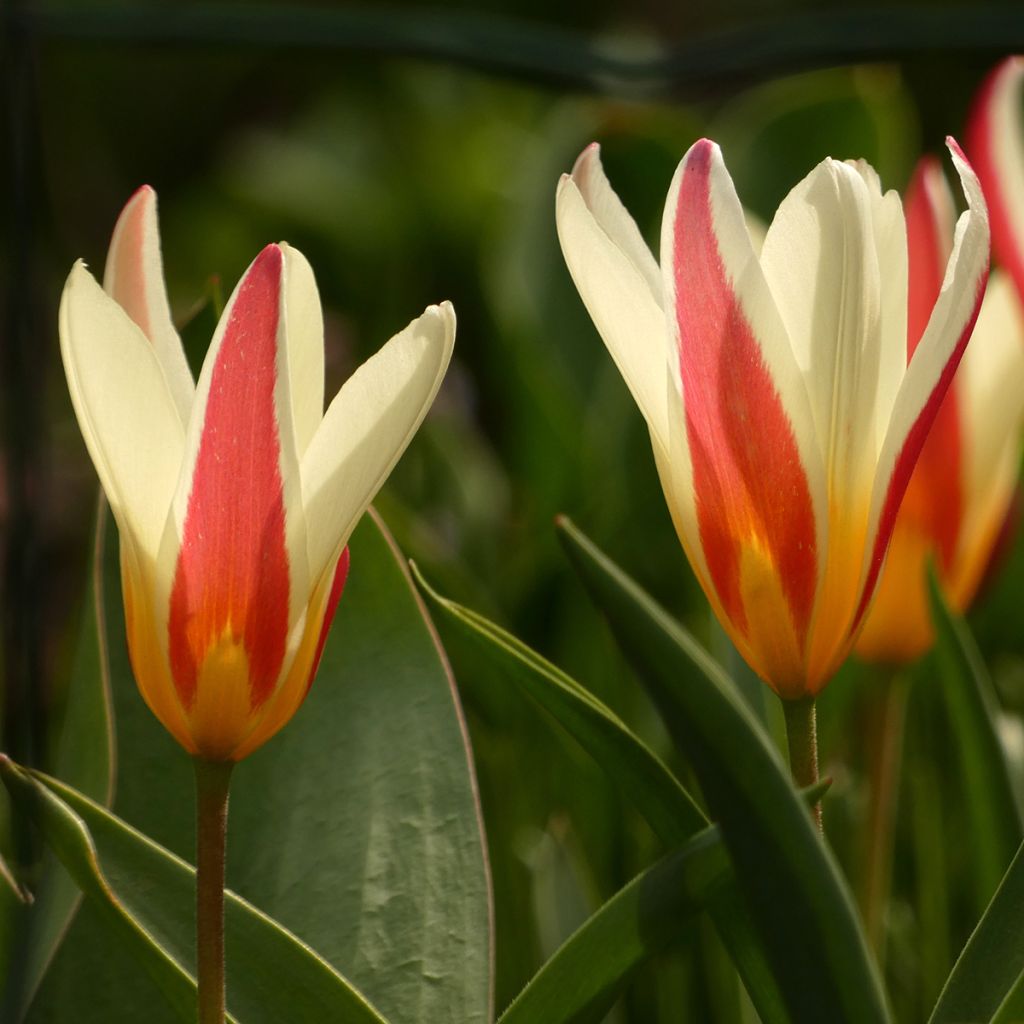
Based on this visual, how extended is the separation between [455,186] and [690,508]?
1.23 metres

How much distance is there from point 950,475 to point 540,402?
41 centimetres

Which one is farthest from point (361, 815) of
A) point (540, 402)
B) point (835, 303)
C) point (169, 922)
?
point (540, 402)

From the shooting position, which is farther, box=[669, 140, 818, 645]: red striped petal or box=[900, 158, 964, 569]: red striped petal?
box=[900, 158, 964, 569]: red striped petal

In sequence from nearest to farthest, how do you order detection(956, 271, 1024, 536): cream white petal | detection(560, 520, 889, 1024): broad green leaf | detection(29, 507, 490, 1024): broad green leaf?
detection(560, 520, 889, 1024): broad green leaf < detection(29, 507, 490, 1024): broad green leaf < detection(956, 271, 1024, 536): cream white petal

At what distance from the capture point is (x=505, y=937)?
Answer: 1.64ft

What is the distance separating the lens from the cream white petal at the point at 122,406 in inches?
10.7

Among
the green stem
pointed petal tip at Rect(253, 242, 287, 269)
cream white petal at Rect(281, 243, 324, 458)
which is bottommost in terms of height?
the green stem

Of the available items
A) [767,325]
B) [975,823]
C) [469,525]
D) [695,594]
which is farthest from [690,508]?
[469,525]

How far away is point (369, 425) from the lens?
27 cm

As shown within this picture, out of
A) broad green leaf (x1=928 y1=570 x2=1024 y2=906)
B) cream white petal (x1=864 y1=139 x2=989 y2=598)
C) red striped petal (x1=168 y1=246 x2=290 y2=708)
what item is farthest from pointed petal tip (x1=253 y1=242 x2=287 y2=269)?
broad green leaf (x1=928 y1=570 x2=1024 y2=906)

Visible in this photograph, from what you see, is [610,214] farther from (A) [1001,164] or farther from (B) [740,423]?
(A) [1001,164]

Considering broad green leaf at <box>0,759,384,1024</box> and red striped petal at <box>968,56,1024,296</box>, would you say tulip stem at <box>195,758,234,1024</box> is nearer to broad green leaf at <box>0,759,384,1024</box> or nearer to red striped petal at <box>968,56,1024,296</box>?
broad green leaf at <box>0,759,384,1024</box>

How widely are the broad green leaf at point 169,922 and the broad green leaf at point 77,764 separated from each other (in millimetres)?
57

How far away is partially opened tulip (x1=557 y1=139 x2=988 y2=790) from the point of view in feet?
0.91
